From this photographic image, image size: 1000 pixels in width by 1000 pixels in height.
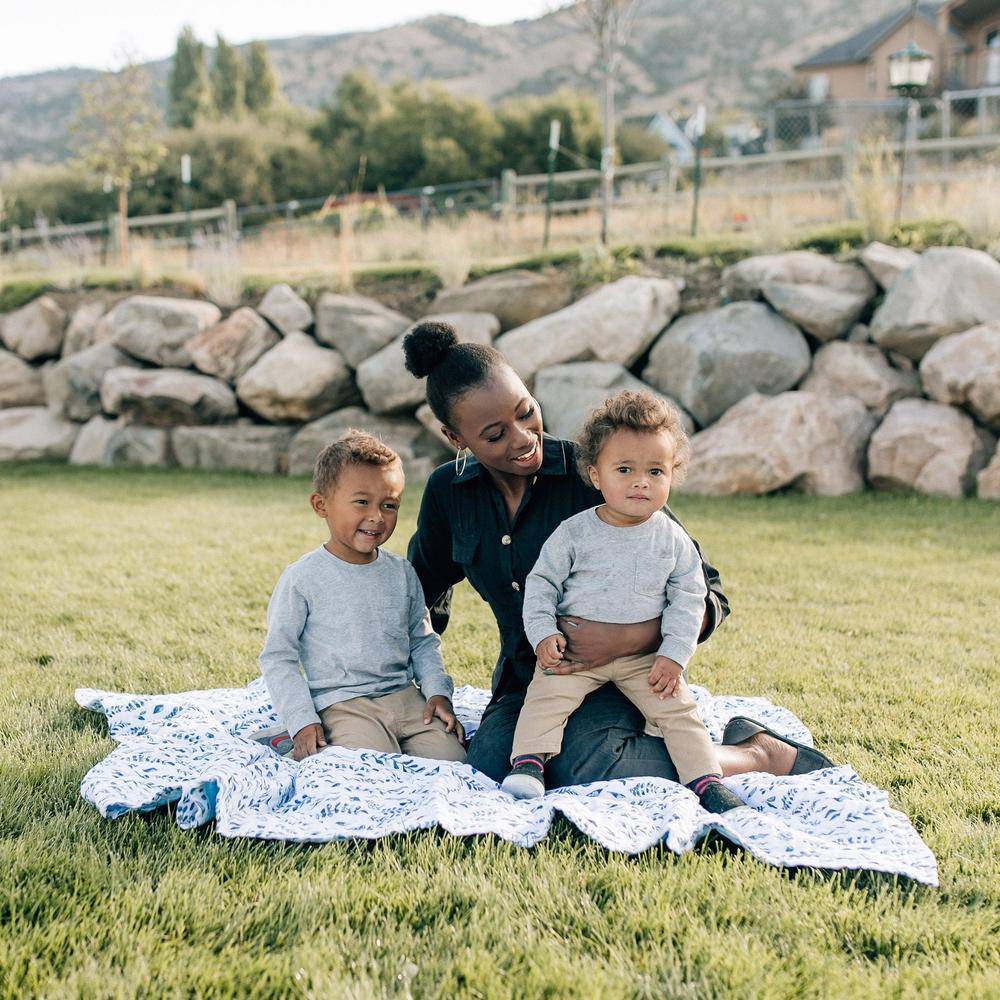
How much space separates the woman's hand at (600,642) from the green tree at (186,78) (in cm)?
4222

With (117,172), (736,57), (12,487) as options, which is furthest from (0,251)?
(736,57)

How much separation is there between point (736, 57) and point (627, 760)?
80737mm

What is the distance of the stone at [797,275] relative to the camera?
29.8 feet

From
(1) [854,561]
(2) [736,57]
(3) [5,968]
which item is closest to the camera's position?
(3) [5,968]

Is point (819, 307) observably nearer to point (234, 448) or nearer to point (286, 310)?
point (286, 310)

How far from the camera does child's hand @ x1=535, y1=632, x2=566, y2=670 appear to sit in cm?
306

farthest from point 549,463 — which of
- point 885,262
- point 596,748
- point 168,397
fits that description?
point 168,397

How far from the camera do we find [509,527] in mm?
3418

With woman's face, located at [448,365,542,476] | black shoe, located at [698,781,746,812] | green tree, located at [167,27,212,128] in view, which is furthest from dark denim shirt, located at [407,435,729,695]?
green tree, located at [167,27,212,128]

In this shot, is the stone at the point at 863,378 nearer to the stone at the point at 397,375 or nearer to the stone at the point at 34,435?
the stone at the point at 397,375

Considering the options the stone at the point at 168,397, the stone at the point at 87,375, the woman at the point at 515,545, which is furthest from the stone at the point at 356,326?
the woman at the point at 515,545

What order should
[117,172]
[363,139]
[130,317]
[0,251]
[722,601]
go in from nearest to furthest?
1. [722,601]
2. [130,317]
3. [117,172]
4. [0,251]
5. [363,139]

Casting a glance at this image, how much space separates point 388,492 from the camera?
11.0 ft

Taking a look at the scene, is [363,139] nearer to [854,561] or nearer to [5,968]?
[854,561]
